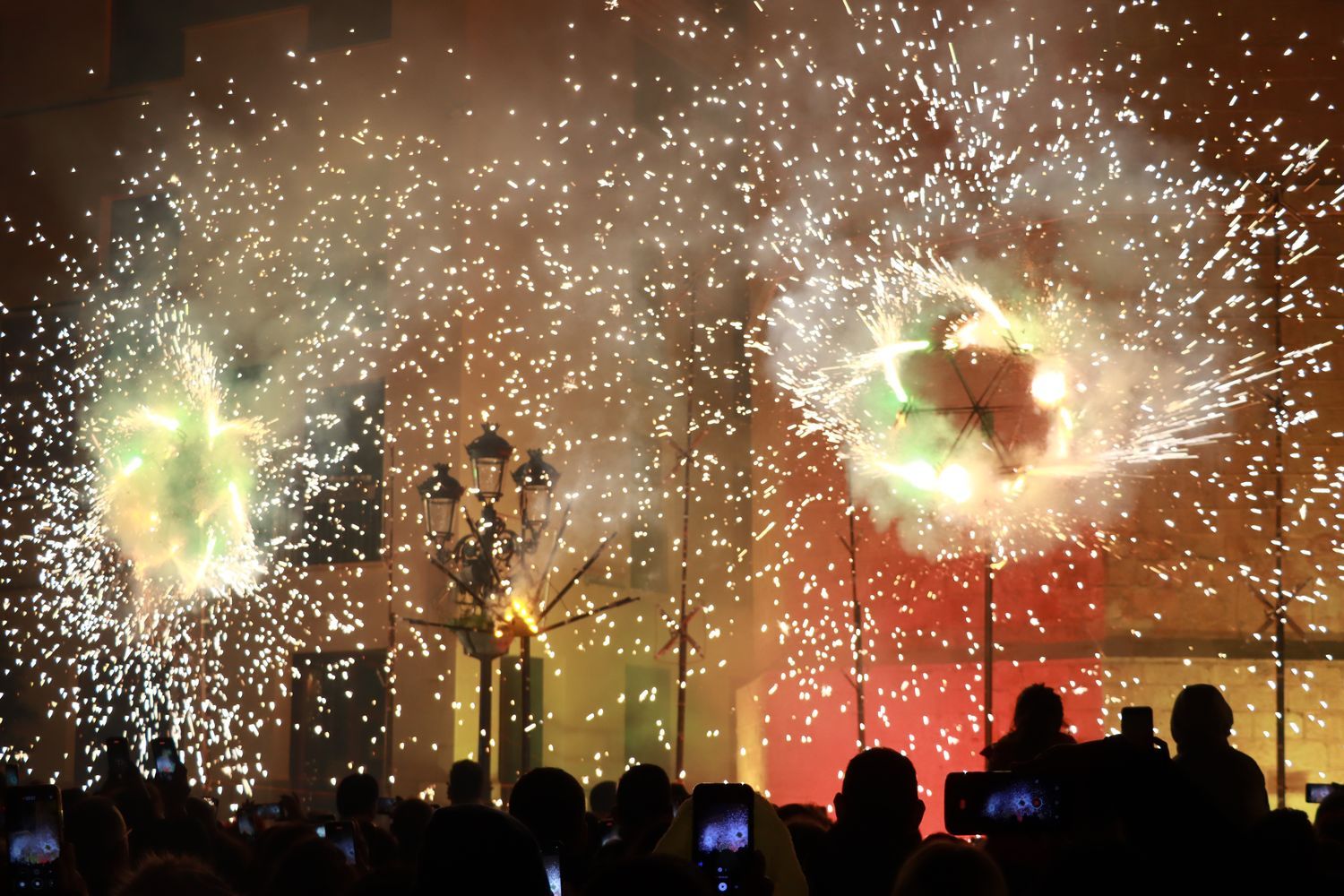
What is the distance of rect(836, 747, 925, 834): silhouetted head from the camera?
370 centimetres

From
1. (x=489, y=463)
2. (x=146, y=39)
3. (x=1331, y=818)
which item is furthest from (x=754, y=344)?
(x=1331, y=818)

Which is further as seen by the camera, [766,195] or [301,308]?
[766,195]

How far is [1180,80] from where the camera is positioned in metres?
15.9

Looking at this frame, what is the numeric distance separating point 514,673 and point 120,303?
6.57 m

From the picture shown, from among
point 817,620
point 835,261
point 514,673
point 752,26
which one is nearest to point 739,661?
point 817,620

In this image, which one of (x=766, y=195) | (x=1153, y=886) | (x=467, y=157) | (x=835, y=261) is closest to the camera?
(x=1153, y=886)

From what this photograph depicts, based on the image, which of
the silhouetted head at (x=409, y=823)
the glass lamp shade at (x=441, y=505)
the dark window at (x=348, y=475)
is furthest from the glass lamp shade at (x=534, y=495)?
the dark window at (x=348, y=475)

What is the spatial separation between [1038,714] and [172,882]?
2.93 metres

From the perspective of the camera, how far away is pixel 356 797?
19.9 feet

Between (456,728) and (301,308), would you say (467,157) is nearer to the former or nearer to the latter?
(301,308)

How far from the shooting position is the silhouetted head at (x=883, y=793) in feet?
12.1

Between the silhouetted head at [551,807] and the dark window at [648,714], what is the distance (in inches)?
586

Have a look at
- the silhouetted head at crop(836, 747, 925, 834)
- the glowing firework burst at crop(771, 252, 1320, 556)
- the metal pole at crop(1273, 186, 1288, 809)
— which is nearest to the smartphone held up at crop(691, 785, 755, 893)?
the silhouetted head at crop(836, 747, 925, 834)

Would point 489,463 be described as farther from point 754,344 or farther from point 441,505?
point 754,344
